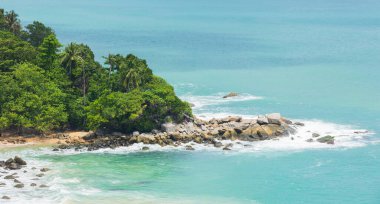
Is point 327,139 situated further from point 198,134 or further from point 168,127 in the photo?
point 168,127

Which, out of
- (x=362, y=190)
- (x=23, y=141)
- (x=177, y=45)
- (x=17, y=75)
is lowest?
(x=362, y=190)

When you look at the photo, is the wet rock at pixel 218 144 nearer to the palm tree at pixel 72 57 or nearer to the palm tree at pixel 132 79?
the palm tree at pixel 132 79

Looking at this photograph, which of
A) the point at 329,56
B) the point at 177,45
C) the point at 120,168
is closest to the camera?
the point at 120,168

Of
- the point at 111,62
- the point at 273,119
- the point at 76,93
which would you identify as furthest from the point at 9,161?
the point at 273,119

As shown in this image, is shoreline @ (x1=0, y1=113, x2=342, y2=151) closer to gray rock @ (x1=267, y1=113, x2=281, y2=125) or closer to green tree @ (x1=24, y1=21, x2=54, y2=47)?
gray rock @ (x1=267, y1=113, x2=281, y2=125)

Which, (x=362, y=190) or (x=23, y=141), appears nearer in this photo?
(x=362, y=190)

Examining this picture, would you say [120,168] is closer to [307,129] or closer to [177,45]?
[307,129]

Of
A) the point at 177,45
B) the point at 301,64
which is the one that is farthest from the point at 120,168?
the point at 177,45

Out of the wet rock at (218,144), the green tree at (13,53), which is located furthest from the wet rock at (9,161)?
the wet rock at (218,144)
